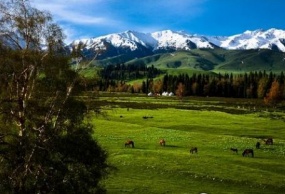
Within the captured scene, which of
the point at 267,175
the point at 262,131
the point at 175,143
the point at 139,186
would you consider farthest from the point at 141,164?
the point at 262,131

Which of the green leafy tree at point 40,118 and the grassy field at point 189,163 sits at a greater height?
the green leafy tree at point 40,118

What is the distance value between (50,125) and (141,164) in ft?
82.3

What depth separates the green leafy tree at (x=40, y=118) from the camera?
92.5 ft

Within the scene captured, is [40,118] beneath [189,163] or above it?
above

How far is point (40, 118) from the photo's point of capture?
30578 mm

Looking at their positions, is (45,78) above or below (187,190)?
above

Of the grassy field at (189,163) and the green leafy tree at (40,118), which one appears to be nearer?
the green leafy tree at (40,118)

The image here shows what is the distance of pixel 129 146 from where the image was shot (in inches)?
2616

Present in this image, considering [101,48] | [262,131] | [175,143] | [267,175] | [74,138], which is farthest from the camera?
[262,131]

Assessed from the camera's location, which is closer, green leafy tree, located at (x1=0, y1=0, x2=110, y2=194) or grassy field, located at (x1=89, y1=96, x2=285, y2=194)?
green leafy tree, located at (x1=0, y1=0, x2=110, y2=194)

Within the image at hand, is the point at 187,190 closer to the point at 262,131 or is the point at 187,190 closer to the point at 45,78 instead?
the point at 45,78

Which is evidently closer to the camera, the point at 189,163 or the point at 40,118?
the point at 40,118

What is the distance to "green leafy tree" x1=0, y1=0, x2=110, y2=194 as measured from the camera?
28.2 meters

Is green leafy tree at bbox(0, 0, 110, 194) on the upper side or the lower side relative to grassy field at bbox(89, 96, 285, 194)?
upper
